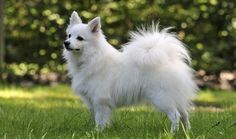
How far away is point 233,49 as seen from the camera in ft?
39.2

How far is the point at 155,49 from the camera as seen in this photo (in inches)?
235

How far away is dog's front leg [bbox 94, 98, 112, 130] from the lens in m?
6.02

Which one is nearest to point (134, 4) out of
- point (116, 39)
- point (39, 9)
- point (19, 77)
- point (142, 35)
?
point (116, 39)

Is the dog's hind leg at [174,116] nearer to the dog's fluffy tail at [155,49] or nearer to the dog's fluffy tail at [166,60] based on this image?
the dog's fluffy tail at [166,60]

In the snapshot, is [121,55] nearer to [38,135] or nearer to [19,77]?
[38,135]

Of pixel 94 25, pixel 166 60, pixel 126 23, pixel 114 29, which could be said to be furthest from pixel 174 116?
pixel 114 29

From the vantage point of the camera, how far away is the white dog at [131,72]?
587cm

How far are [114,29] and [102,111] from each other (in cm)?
610

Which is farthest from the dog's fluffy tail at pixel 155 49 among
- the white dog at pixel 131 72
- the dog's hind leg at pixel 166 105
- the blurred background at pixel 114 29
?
the blurred background at pixel 114 29

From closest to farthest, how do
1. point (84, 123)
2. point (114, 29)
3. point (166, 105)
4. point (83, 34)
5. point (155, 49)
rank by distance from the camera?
point (166, 105), point (155, 49), point (83, 34), point (84, 123), point (114, 29)

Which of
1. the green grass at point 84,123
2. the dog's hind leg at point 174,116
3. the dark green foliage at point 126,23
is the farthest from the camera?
the dark green foliage at point 126,23

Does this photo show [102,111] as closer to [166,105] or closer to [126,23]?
[166,105]

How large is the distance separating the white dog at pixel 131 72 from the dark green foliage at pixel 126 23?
17.1 feet

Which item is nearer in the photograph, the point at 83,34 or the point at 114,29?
the point at 83,34
